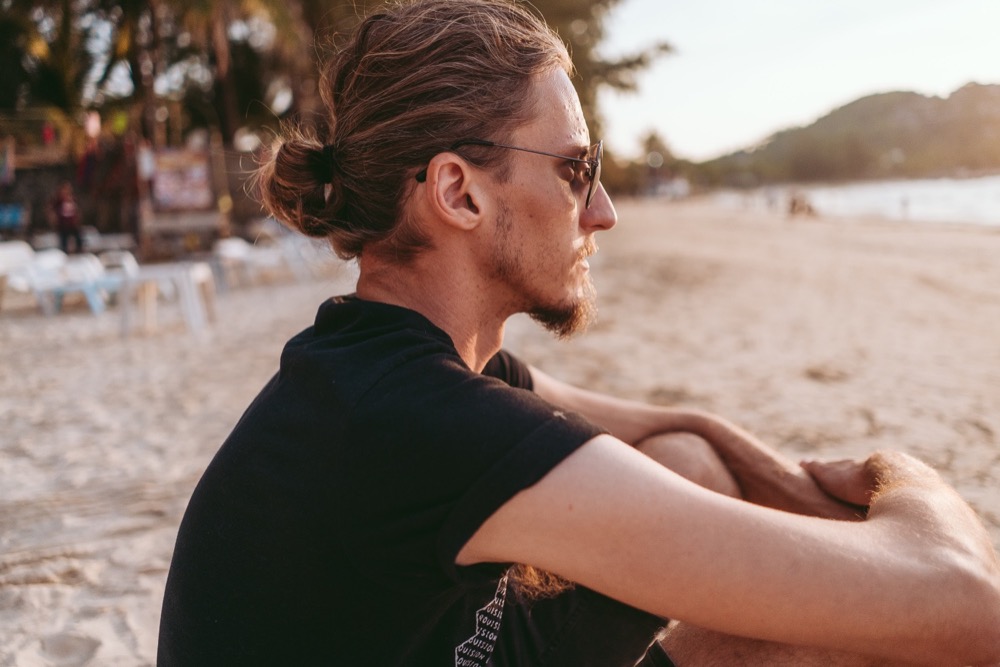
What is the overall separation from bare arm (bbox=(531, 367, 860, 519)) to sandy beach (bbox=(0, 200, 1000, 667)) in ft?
2.64

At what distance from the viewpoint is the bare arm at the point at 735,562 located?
0.94m

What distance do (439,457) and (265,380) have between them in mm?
4817

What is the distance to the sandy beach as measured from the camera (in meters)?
2.56

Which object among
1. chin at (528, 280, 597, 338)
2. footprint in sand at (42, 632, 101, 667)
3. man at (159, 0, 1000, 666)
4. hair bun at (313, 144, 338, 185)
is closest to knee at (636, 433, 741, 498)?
man at (159, 0, 1000, 666)

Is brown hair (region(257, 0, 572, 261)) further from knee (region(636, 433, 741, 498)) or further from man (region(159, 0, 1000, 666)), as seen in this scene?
knee (region(636, 433, 741, 498))

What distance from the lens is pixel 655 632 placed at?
52.3 inches

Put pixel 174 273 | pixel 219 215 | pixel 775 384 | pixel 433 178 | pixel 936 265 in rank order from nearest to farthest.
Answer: pixel 433 178 → pixel 775 384 → pixel 174 273 → pixel 936 265 → pixel 219 215

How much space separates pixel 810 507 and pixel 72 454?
3.80m

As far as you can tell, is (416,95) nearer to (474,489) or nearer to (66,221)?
(474,489)

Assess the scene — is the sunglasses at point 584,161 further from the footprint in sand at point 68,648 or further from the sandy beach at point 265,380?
the footprint in sand at point 68,648

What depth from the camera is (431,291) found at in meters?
1.32

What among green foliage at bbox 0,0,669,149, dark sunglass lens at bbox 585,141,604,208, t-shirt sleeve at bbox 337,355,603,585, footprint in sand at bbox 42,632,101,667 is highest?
green foliage at bbox 0,0,669,149

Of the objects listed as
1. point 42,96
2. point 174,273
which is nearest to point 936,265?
point 174,273

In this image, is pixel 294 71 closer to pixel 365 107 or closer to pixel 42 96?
pixel 42 96
